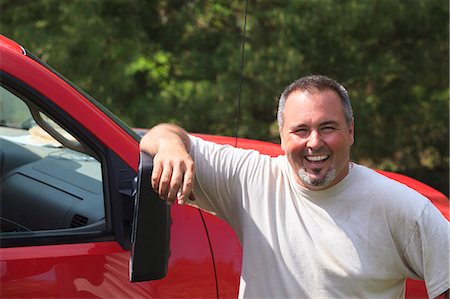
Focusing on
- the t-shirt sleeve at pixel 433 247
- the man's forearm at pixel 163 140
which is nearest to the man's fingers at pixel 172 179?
the man's forearm at pixel 163 140

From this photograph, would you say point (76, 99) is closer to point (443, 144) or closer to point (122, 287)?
point (122, 287)

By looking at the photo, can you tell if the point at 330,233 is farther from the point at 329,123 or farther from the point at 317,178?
the point at 329,123

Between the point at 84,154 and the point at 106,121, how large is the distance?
0.35 meters

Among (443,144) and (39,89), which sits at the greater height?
(39,89)

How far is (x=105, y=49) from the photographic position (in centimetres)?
643

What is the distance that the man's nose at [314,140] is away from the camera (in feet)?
7.19

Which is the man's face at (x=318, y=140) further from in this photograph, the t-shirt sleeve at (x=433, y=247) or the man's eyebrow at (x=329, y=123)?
the t-shirt sleeve at (x=433, y=247)

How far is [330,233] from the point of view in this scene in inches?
86.7

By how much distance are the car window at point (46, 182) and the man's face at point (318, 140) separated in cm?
67

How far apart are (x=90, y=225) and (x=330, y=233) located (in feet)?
2.51

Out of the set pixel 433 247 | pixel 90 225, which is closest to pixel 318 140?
pixel 433 247

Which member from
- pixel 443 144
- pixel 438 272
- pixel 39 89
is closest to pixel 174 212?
pixel 39 89

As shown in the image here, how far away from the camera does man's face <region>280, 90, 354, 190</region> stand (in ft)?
7.23

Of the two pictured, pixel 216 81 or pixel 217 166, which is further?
pixel 216 81
